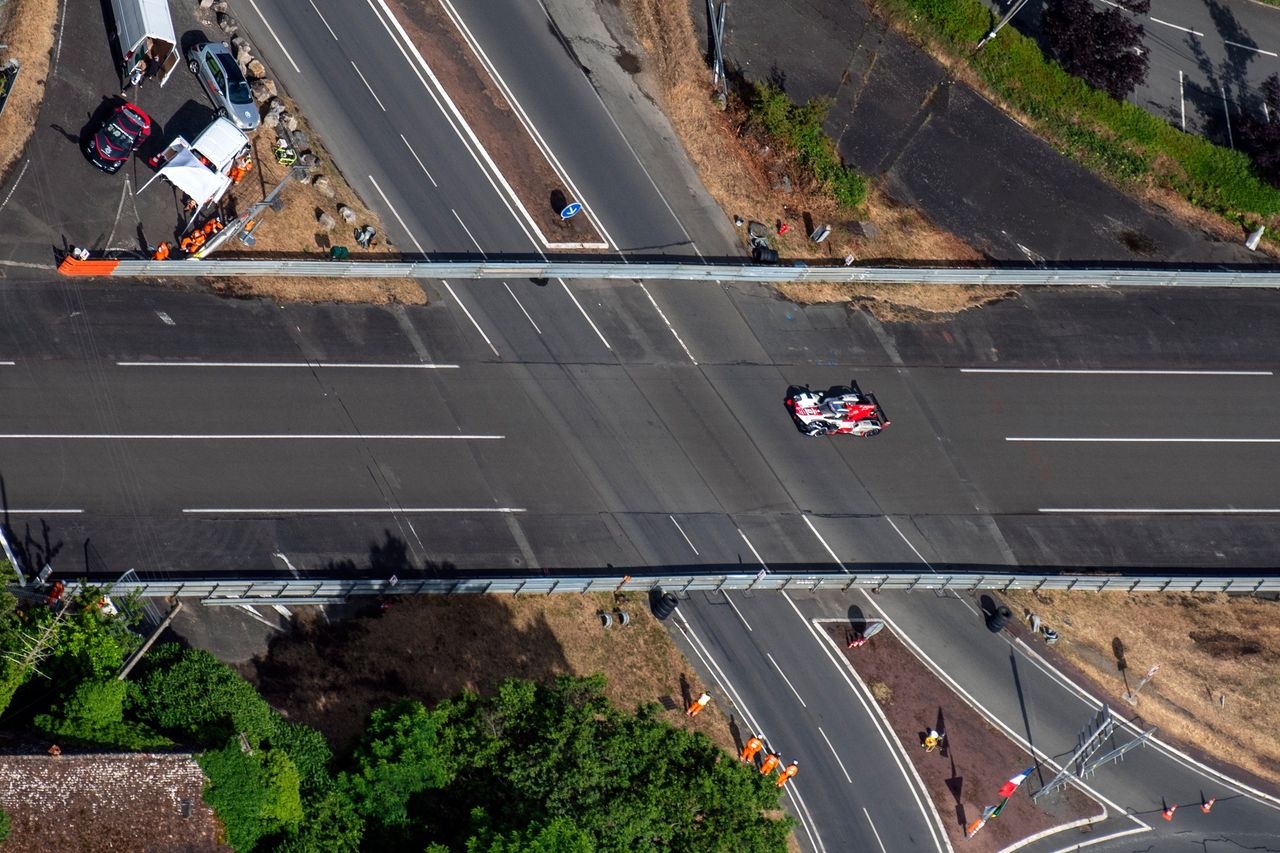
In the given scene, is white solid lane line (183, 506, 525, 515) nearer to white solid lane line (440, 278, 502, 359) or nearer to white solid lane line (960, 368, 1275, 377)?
white solid lane line (440, 278, 502, 359)

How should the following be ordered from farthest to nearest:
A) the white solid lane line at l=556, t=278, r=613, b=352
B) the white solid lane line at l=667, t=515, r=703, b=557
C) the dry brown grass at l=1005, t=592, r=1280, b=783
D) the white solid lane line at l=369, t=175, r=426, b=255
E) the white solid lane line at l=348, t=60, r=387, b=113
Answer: the white solid lane line at l=348, t=60, r=387, b=113, the white solid lane line at l=369, t=175, r=426, b=255, the white solid lane line at l=556, t=278, r=613, b=352, the dry brown grass at l=1005, t=592, r=1280, b=783, the white solid lane line at l=667, t=515, r=703, b=557

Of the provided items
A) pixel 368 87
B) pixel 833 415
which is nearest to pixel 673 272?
pixel 833 415

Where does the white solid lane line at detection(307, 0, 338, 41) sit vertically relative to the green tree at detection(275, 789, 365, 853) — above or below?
above

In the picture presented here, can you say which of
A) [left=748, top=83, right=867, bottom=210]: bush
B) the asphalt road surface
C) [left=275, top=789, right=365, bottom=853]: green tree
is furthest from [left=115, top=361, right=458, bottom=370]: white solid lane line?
[left=748, top=83, right=867, bottom=210]: bush

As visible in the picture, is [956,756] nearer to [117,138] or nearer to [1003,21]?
[1003,21]

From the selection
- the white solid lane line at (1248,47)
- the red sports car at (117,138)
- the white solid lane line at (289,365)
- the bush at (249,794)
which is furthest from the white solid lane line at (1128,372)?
the red sports car at (117,138)

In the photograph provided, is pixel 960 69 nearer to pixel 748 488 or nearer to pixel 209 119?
pixel 748 488

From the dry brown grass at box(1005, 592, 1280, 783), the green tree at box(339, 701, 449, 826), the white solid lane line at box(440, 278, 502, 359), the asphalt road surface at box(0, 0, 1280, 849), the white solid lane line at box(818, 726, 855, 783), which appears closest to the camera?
the green tree at box(339, 701, 449, 826)
